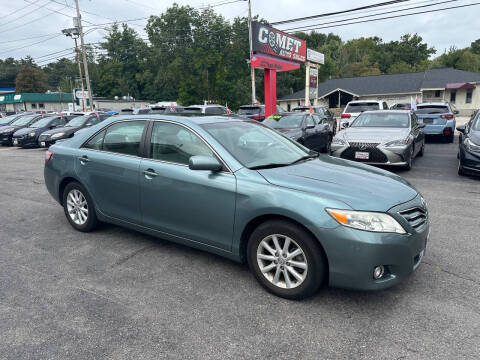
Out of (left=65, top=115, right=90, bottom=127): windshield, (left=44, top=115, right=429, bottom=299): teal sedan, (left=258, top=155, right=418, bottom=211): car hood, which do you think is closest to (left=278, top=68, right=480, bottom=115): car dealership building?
(left=65, top=115, right=90, bottom=127): windshield

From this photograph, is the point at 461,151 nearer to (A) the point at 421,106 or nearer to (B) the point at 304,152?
(B) the point at 304,152

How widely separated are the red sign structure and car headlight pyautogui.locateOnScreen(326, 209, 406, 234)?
16562 millimetres

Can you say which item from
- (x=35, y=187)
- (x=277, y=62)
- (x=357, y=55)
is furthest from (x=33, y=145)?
(x=357, y=55)

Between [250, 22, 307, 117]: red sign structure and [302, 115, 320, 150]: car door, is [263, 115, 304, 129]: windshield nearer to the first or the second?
[302, 115, 320, 150]: car door

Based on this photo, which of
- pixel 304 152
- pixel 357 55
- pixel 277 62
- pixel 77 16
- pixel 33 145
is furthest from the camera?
pixel 357 55

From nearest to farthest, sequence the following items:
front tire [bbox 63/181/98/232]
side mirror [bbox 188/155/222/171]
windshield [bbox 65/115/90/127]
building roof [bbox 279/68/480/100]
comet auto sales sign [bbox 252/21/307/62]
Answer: side mirror [bbox 188/155/222/171] → front tire [bbox 63/181/98/232] → windshield [bbox 65/115/90/127] → comet auto sales sign [bbox 252/21/307/62] → building roof [bbox 279/68/480/100]

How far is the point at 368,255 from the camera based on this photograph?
2727 millimetres

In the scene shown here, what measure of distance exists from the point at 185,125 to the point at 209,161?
716 millimetres

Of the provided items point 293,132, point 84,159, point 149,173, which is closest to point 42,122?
point 293,132

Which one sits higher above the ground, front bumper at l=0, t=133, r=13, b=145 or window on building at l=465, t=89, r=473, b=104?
window on building at l=465, t=89, r=473, b=104

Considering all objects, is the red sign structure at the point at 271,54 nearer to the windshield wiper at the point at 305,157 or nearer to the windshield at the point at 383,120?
the windshield at the point at 383,120

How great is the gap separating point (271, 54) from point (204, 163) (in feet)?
60.7

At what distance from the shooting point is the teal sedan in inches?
111

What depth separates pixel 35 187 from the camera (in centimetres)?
805
